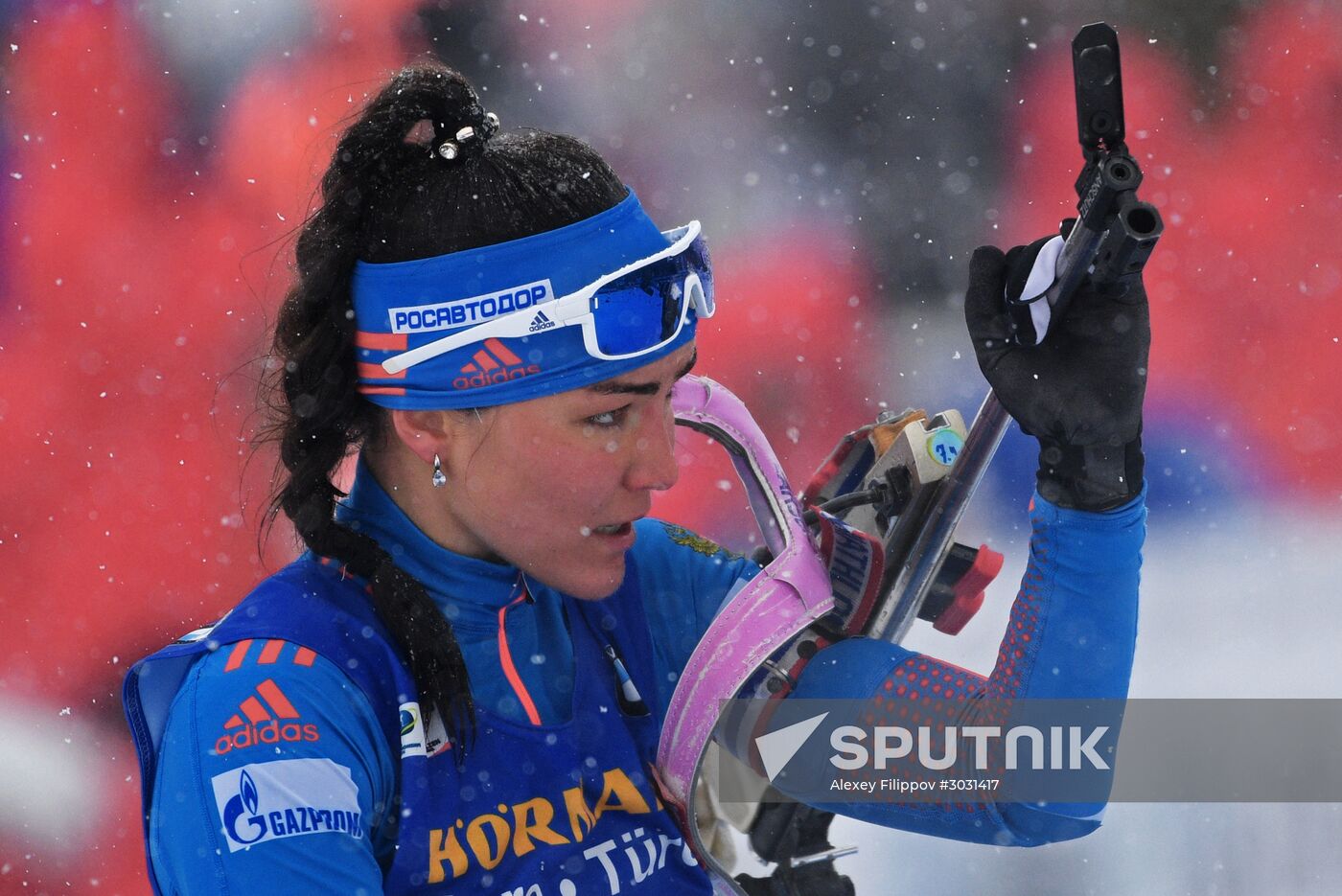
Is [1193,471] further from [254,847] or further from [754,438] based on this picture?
[254,847]

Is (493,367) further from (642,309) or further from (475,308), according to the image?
(642,309)

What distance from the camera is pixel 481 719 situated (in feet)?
5.54

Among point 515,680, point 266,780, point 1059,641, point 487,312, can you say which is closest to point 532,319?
point 487,312

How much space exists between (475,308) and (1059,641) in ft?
3.00

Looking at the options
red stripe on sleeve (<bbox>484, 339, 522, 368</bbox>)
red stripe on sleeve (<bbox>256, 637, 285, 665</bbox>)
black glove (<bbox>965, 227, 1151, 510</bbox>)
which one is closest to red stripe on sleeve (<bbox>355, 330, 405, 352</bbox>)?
red stripe on sleeve (<bbox>484, 339, 522, 368</bbox>)

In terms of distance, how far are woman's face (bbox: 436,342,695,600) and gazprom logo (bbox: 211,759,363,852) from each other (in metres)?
0.39

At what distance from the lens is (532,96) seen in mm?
4266

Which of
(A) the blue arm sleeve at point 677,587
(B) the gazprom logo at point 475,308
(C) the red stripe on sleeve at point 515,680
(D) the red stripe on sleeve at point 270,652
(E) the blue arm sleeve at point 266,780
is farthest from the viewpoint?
(A) the blue arm sleeve at point 677,587

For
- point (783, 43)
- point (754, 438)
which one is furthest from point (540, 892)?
point (783, 43)

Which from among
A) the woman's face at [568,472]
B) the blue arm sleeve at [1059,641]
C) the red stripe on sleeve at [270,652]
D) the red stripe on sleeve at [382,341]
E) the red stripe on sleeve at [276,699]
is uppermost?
the red stripe on sleeve at [382,341]

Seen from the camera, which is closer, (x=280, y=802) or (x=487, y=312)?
(x=280, y=802)

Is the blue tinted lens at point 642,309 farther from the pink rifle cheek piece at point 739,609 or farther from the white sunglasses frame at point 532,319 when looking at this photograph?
the pink rifle cheek piece at point 739,609

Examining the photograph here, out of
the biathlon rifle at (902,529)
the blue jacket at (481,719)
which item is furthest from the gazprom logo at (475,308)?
the biathlon rifle at (902,529)

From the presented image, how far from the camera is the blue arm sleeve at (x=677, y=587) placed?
6.46 feet
